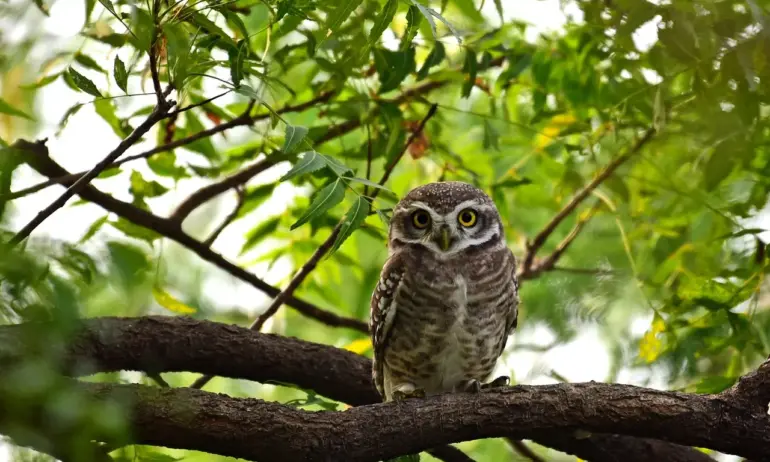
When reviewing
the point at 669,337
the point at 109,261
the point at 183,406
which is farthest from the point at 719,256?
the point at 109,261

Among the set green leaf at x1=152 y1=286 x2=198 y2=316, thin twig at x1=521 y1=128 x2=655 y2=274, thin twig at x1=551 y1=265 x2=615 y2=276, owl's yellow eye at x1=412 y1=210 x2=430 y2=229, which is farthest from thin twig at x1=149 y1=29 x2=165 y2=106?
thin twig at x1=551 y1=265 x2=615 y2=276

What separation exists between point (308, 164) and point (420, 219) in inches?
44.4

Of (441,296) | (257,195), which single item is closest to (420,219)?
(441,296)

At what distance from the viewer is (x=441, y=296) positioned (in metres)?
2.58

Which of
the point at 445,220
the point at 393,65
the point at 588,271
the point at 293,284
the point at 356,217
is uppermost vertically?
the point at 588,271

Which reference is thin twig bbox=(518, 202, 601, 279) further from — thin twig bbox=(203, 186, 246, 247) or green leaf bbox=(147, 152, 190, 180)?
green leaf bbox=(147, 152, 190, 180)

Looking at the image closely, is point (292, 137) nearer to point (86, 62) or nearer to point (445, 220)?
point (86, 62)

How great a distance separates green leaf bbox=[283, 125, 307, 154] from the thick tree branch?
922 mm

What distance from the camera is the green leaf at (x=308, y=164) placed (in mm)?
1580

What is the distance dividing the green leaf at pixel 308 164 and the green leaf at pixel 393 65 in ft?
2.47

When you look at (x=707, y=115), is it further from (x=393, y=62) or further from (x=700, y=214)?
(x=700, y=214)

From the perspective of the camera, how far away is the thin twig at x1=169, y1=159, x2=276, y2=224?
289 centimetres

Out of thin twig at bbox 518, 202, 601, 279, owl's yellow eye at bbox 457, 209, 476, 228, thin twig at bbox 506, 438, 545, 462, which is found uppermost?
thin twig at bbox 518, 202, 601, 279

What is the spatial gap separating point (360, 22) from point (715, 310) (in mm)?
1233
